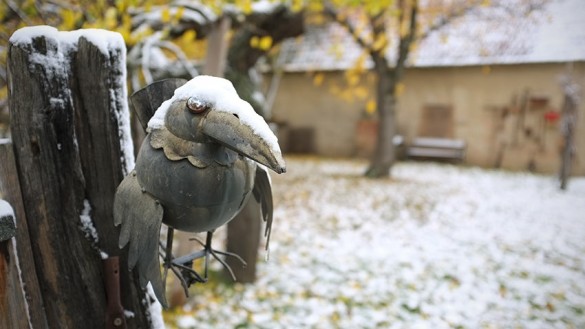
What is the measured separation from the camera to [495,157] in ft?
41.1

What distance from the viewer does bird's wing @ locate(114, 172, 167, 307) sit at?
1.00m

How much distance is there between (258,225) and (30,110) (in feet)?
10.1

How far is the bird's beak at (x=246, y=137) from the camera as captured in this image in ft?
2.81

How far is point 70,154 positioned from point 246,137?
0.63 metres

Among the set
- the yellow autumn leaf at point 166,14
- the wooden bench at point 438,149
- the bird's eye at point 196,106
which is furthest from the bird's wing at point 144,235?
Answer: the wooden bench at point 438,149

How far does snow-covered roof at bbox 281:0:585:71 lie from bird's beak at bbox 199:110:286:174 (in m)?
9.94

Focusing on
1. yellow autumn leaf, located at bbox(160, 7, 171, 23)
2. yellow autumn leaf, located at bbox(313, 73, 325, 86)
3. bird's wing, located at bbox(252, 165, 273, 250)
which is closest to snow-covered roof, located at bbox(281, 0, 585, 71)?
yellow autumn leaf, located at bbox(313, 73, 325, 86)

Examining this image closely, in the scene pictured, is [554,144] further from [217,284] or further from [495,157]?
[217,284]

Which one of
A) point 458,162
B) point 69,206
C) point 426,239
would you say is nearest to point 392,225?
point 426,239

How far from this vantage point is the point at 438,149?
13055 millimetres

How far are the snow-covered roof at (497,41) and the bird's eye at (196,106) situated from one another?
32.5 ft

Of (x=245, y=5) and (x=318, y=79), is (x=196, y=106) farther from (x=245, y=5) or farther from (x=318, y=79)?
(x=318, y=79)

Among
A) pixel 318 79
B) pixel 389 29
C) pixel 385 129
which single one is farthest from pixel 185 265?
pixel 318 79

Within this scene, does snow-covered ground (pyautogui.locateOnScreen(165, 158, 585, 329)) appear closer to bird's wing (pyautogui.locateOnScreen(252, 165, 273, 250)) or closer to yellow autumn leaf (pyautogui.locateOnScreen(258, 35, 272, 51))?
yellow autumn leaf (pyautogui.locateOnScreen(258, 35, 272, 51))
